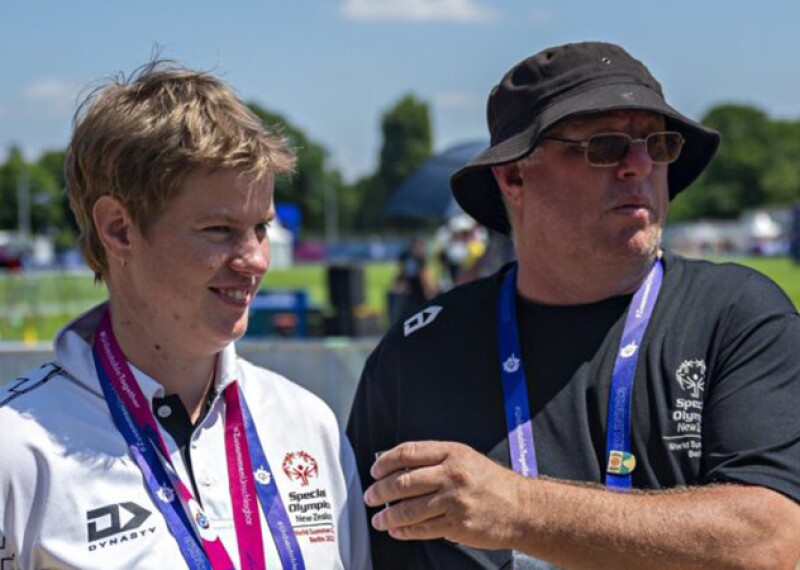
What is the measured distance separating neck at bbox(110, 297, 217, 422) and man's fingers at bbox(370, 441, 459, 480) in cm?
51

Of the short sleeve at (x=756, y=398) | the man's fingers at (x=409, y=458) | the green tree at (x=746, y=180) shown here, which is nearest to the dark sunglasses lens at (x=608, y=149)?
the short sleeve at (x=756, y=398)

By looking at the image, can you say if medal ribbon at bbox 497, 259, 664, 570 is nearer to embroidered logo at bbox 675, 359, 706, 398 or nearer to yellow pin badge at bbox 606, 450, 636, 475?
yellow pin badge at bbox 606, 450, 636, 475

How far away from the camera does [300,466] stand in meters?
2.53

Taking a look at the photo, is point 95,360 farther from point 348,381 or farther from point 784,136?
point 784,136

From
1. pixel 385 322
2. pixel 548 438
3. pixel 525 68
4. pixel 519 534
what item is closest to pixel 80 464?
pixel 519 534

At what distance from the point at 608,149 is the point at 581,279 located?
0.33 meters

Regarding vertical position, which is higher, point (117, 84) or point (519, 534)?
point (117, 84)

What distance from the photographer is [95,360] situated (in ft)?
7.78

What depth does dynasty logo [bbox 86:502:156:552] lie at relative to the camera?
7.11 ft

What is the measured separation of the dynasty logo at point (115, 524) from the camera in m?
2.17

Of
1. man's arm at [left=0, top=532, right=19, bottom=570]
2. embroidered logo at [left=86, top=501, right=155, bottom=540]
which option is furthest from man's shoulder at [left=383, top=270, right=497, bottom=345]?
man's arm at [left=0, top=532, right=19, bottom=570]

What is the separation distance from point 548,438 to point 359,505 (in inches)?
18.8

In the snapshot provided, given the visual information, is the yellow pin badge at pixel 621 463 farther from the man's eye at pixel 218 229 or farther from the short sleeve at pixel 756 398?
the man's eye at pixel 218 229

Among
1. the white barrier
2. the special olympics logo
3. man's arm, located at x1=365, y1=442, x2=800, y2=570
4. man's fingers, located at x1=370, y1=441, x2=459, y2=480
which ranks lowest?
the white barrier
